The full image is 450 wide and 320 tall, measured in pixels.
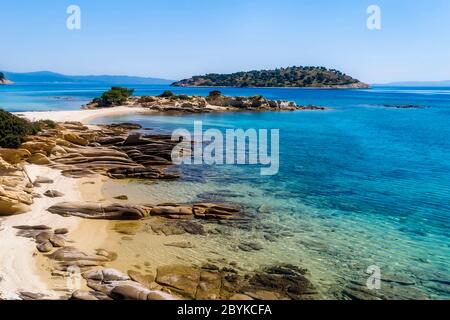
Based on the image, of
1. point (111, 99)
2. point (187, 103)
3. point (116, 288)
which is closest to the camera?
point (116, 288)

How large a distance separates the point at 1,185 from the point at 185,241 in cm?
909

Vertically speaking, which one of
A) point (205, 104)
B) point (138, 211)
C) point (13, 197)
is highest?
point (205, 104)

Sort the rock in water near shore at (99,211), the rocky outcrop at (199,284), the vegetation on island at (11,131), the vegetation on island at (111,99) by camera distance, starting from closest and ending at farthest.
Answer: the rocky outcrop at (199,284) < the rock in water near shore at (99,211) < the vegetation on island at (11,131) < the vegetation on island at (111,99)

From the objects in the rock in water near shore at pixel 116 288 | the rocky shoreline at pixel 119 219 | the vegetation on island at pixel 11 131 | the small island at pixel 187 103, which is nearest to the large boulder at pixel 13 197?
the rocky shoreline at pixel 119 219

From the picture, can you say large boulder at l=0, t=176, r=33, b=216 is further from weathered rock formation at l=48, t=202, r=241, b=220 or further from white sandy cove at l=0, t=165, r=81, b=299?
weathered rock formation at l=48, t=202, r=241, b=220

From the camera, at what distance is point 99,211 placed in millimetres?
18453

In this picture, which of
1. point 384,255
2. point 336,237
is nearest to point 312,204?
point 336,237

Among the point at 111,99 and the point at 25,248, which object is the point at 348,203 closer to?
the point at 25,248

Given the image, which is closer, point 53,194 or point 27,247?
point 27,247

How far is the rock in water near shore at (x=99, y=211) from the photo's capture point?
18.3 metres

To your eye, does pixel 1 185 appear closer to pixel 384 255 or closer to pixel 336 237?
pixel 336 237

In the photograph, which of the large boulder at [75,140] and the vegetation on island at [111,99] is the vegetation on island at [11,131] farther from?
the vegetation on island at [111,99]

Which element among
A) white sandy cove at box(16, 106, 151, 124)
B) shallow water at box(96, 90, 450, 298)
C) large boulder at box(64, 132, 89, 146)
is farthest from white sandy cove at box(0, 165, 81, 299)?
white sandy cove at box(16, 106, 151, 124)

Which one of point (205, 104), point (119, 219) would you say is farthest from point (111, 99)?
point (119, 219)
